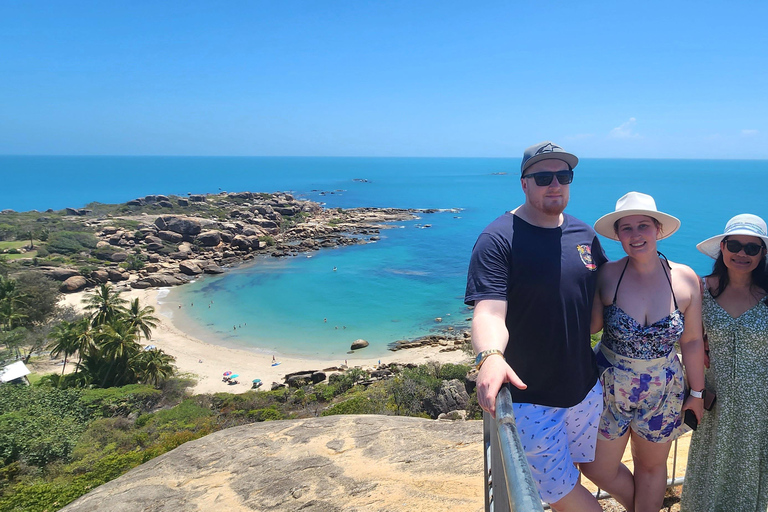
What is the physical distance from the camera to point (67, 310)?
2828cm

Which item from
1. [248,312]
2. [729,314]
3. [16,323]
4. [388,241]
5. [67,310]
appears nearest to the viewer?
[729,314]

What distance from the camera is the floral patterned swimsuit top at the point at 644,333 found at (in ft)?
7.48

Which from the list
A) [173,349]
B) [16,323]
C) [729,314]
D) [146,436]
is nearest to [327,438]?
[729,314]

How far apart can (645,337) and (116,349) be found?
75.2 feet

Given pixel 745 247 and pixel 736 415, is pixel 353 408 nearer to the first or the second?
pixel 736 415

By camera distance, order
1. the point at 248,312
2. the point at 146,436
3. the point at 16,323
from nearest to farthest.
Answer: the point at 146,436, the point at 16,323, the point at 248,312

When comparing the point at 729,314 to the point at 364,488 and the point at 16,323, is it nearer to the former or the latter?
the point at 364,488

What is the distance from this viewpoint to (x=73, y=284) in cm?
3538

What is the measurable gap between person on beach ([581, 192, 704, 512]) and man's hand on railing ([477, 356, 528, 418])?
1.04 m

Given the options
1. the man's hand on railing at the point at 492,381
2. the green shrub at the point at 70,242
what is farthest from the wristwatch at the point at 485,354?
the green shrub at the point at 70,242

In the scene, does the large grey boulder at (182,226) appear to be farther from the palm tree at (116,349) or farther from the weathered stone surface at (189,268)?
the palm tree at (116,349)

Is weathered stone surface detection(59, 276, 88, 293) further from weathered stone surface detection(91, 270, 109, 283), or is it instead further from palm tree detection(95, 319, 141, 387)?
palm tree detection(95, 319, 141, 387)

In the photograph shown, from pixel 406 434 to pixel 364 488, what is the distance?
1577 millimetres

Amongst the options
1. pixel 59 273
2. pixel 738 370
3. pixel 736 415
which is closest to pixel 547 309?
pixel 738 370
